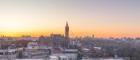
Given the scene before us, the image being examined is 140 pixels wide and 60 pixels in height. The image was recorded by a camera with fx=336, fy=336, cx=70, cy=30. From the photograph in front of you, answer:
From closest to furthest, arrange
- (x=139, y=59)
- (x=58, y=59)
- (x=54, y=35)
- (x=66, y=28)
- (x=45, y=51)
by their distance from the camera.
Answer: (x=58, y=59) < (x=139, y=59) < (x=45, y=51) < (x=66, y=28) < (x=54, y=35)

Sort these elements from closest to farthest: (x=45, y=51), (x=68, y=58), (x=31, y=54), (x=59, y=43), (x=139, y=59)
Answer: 1. (x=68, y=58)
2. (x=139, y=59)
3. (x=31, y=54)
4. (x=45, y=51)
5. (x=59, y=43)

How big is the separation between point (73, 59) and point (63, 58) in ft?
2.48

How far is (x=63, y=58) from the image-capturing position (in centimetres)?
1586

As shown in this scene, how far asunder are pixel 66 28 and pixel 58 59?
57.5 feet

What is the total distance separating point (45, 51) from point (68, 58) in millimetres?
7298

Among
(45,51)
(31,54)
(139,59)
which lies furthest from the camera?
(45,51)

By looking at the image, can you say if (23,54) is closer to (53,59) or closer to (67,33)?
(53,59)

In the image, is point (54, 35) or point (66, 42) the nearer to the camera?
point (66, 42)

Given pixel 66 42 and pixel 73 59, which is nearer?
pixel 73 59

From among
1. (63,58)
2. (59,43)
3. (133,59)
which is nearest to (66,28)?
(59,43)

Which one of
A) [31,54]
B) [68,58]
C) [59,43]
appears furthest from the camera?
[59,43]

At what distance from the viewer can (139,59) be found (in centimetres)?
1847

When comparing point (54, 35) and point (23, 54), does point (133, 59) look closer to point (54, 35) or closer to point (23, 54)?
point (23, 54)

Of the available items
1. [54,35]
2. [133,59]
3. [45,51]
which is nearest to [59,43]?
[54,35]
